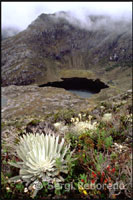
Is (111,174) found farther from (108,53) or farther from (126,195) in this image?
(108,53)

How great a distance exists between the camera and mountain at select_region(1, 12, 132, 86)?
→ 12781 centimetres

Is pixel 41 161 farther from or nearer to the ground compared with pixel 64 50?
nearer to the ground

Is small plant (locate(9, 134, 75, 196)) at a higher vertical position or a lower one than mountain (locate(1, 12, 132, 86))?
lower

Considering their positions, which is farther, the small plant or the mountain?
the mountain

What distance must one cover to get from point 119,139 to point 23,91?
291 feet

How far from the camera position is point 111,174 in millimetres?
2078

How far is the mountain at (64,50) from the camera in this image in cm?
12781

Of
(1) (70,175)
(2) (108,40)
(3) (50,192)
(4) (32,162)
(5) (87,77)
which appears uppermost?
(2) (108,40)

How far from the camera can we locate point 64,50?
166125 mm

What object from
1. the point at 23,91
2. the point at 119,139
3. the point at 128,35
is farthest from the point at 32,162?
the point at 128,35

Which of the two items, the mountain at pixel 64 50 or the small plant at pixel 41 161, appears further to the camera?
the mountain at pixel 64 50

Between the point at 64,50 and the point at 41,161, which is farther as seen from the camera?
the point at 64,50

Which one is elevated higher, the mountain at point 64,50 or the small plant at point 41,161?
the mountain at point 64,50

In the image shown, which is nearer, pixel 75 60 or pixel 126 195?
pixel 126 195
